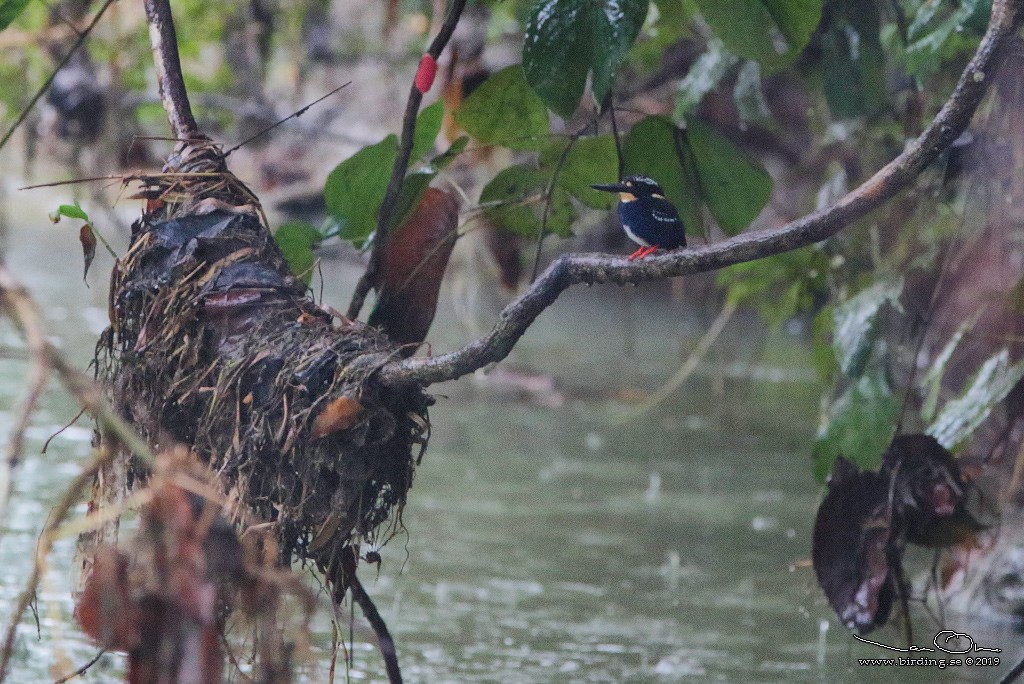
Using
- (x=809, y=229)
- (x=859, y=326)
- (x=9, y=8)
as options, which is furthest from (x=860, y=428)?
(x=9, y=8)

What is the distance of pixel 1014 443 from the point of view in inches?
152

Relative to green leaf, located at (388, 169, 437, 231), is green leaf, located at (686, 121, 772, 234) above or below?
above

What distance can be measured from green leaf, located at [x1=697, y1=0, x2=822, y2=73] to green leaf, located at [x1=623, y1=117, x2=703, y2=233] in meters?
0.41

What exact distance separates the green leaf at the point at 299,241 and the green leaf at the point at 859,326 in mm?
1398

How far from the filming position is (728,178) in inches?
115

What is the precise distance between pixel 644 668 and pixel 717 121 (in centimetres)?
401

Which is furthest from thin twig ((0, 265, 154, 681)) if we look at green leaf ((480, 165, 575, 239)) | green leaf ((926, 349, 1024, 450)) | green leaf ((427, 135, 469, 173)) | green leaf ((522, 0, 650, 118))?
green leaf ((926, 349, 1024, 450))

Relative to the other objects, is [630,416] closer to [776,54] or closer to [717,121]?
[717,121]

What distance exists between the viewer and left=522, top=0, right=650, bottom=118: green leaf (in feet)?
7.23

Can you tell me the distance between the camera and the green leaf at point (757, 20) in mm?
2385

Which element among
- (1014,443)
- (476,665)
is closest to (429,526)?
(476,665)
